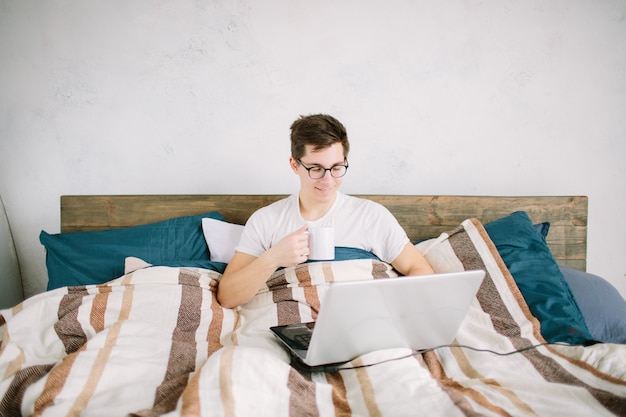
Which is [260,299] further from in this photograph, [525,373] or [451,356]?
[525,373]

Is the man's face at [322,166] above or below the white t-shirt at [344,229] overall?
above

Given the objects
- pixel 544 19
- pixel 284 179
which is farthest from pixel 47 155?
pixel 544 19

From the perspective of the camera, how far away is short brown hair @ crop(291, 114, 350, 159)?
1427mm

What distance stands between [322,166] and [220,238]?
592 mm

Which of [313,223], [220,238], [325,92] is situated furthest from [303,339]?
[325,92]

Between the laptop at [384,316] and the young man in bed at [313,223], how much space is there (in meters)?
0.33

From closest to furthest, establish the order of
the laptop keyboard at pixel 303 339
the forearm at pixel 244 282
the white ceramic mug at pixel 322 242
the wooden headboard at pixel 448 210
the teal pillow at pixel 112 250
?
the laptop keyboard at pixel 303 339 < the white ceramic mug at pixel 322 242 < the forearm at pixel 244 282 < the teal pillow at pixel 112 250 < the wooden headboard at pixel 448 210

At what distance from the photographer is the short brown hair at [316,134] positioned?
143 centimetres

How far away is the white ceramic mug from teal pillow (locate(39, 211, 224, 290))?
62 centimetres

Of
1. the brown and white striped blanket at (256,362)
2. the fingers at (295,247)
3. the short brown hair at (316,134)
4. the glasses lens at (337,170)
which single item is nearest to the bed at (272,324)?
the brown and white striped blanket at (256,362)

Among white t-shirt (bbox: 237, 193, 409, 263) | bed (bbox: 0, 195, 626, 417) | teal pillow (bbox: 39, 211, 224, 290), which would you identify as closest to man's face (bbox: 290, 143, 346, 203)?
white t-shirt (bbox: 237, 193, 409, 263)

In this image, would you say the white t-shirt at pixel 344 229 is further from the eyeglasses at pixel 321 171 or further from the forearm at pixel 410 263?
the eyeglasses at pixel 321 171

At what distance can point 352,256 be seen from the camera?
1.54m

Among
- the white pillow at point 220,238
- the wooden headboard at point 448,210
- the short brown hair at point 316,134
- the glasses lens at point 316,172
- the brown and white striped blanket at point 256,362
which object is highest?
the short brown hair at point 316,134
